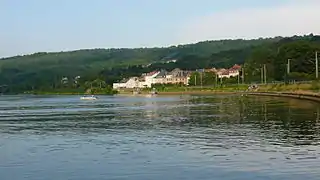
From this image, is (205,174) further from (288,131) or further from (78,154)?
(288,131)

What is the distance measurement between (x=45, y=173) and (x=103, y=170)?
1.58 meters

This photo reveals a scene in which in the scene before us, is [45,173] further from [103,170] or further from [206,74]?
[206,74]

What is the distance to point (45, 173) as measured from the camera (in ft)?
51.4

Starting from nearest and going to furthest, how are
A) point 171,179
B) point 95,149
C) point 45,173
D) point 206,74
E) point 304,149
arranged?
1. point 171,179
2. point 45,173
3. point 304,149
4. point 95,149
5. point 206,74

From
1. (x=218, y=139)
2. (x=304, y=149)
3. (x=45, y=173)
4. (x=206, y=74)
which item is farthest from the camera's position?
(x=206, y=74)

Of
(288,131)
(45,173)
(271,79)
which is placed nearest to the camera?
(45,173)

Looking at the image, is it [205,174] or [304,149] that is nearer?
[205,174]

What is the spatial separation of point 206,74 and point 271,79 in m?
45.5

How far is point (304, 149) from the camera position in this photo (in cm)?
1881

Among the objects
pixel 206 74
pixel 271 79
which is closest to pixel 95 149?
pixel 271 79

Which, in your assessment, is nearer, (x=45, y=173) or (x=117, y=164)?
(x=45, y=173)

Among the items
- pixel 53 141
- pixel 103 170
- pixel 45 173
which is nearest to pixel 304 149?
pixel 103 170

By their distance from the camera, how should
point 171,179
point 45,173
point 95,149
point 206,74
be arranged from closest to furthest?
point 171,179 → point 45,173 → point 95,149 → point 206,74

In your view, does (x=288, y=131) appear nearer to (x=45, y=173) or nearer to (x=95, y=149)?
(x=95, y=149)
